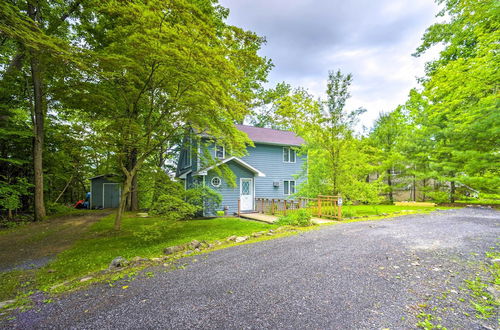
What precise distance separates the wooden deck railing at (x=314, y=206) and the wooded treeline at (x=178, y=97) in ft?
1.70

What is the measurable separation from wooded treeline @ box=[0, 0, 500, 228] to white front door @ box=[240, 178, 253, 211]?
4276 millimetres

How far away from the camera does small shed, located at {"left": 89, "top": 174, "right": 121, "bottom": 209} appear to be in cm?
1888

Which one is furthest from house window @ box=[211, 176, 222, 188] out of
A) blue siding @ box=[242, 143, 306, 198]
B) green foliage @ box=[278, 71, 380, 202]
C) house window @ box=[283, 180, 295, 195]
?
house window @ box=[283, 180, 295, 195]

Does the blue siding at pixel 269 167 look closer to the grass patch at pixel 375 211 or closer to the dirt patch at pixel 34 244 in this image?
the grass patch at pixel 375 211

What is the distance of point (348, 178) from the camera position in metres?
9.55

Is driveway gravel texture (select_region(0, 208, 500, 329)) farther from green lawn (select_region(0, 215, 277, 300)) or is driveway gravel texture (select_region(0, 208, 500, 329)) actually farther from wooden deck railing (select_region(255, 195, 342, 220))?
wooden deck railing (select_region(255, 195, 342, 220))

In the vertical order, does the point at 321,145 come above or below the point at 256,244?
above

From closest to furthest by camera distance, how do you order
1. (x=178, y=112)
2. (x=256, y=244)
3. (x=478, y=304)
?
(x=478, y=304) → (x=256, y=244) → (x=178, y=112)

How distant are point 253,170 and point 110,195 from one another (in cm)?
1497

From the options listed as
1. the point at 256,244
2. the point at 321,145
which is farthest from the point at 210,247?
the point at 321,145

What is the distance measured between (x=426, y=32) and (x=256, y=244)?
18.2m

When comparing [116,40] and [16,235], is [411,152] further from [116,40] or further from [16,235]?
[16,235]

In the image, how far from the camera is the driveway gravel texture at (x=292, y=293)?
A: 7.40 ft

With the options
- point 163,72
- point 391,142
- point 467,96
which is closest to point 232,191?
point 163,72
